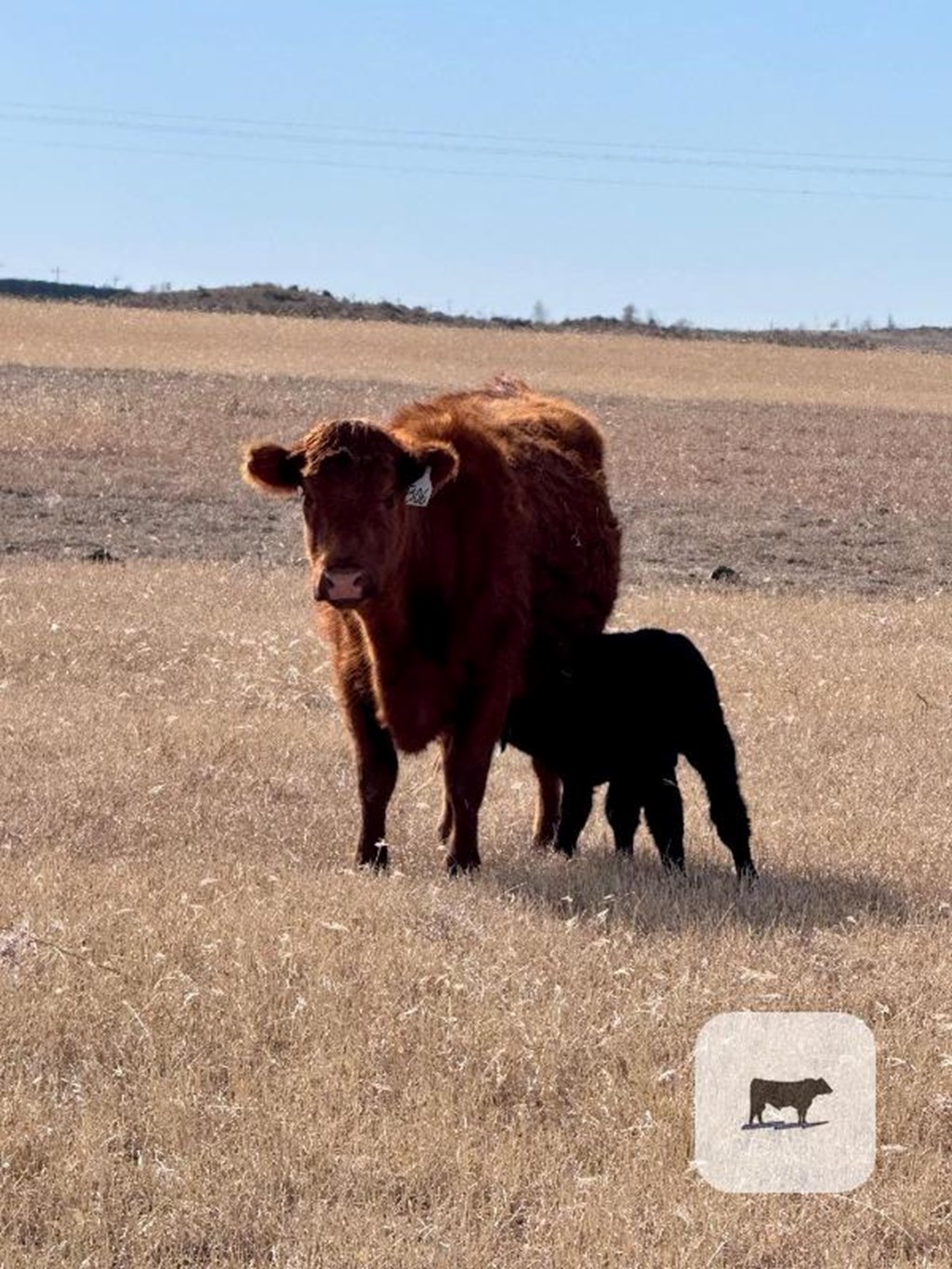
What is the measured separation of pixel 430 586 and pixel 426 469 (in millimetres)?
590

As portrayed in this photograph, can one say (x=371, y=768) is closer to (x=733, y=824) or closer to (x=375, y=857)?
(x=375, y=857)

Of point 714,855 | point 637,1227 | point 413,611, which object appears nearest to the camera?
point 637,1227

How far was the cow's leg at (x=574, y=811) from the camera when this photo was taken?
29.5 ft

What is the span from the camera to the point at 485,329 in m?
73.1

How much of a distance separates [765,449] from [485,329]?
129ft

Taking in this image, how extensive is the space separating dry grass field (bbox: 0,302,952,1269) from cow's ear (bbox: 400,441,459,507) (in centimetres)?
152

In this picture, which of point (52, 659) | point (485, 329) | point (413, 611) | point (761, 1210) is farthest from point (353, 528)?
point (485, 329)

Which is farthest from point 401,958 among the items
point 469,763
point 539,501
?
point 539,501

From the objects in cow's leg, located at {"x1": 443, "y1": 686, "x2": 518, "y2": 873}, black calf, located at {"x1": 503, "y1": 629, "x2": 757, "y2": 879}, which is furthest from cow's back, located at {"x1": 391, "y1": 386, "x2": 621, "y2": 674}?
cow's leg, located at {"x1": 443, "y1": 686, "x2": 518, "y2": 873}

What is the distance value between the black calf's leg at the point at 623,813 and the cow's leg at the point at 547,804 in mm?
790

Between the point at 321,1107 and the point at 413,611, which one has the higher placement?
the point at 413,611

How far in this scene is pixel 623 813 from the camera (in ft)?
29.5

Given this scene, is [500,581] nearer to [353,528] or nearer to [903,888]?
[353,528]

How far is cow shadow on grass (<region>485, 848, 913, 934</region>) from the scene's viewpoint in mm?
7488
